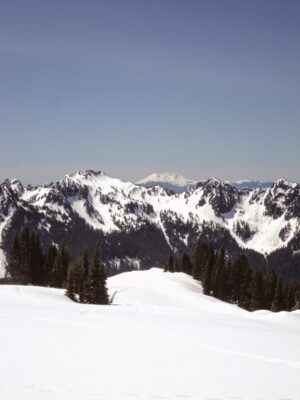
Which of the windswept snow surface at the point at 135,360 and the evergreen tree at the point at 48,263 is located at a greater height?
the evergreen tree at the point at 48,263

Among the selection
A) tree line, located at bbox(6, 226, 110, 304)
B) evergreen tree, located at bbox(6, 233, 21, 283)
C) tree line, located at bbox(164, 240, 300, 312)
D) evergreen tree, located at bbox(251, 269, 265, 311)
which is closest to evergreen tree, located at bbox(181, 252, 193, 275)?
tree line, located at bbox(164, 240, 300, 312)

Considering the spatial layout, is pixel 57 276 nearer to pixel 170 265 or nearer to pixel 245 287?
pixel 170 265

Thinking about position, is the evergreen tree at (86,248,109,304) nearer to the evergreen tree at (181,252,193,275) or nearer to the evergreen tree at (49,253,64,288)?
the evergreen tree at (49,253,64,288)

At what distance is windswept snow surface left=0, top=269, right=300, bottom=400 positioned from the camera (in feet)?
41.1

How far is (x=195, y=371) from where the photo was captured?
50.3ft

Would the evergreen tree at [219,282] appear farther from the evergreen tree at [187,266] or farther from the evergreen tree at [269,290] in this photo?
the evergreen tree at [187,266]

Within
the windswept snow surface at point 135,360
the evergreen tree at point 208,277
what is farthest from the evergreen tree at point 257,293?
the windswept snow surface at point 135,360

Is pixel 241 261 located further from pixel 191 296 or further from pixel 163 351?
pixel 163 351

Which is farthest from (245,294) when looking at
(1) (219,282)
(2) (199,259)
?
(2) (199,259)

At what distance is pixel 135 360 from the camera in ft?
53.2

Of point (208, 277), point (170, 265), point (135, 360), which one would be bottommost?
point (135, 360)

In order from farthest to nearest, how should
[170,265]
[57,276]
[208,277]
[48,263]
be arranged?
[170,265]
[208,277]
[48,263]
[57,276]

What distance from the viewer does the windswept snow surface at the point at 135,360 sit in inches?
494

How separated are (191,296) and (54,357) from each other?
2182 inches
